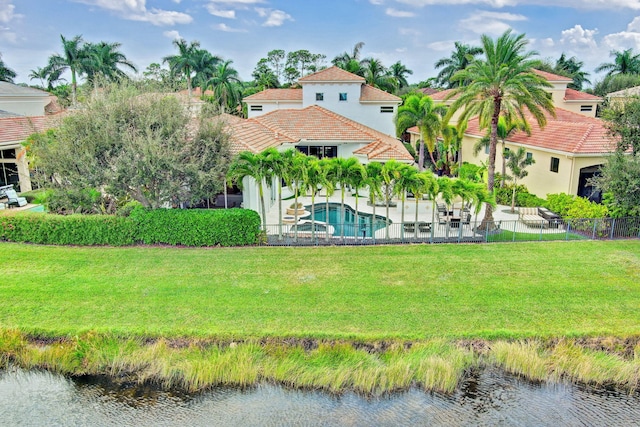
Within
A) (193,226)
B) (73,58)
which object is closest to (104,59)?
(73,58)

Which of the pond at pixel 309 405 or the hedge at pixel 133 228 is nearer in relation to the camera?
the pond at pixel 309 405

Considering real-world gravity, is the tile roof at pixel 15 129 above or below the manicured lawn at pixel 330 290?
above

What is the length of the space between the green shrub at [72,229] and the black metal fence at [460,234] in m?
6.02

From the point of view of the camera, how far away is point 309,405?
1062 cm

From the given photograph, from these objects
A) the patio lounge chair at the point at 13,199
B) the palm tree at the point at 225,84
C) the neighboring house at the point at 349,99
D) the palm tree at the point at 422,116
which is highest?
the palm tree at the point at 225,84

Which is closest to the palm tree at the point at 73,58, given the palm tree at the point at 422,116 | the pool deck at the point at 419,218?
the pool deck at the point at 419,218

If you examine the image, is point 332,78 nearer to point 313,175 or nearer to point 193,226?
point 313,175

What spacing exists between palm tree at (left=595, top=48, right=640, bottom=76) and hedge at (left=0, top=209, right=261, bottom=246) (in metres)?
63.0

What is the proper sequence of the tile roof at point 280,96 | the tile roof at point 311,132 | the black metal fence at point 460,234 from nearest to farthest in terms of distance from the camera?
the black metal fence at point 460,234
the tile roof at point 311,132
the tile roof at point 280,96

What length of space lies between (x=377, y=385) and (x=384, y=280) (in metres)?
4.84

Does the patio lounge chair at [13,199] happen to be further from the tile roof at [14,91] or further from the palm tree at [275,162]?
the tile roof at [14,91]

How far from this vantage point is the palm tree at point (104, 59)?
48.6m

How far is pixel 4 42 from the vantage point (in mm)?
42562

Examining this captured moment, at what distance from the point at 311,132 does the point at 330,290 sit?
1793 centimetres
